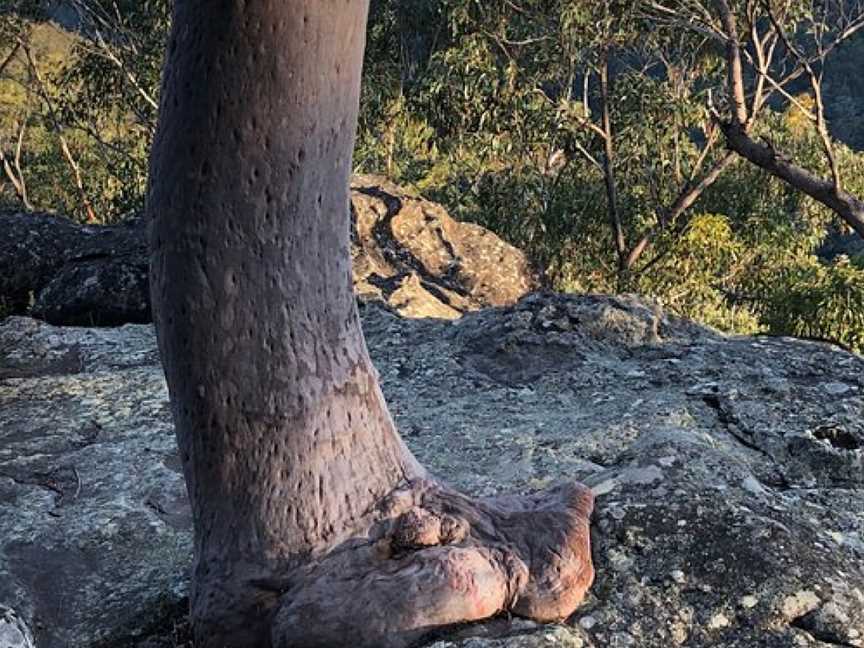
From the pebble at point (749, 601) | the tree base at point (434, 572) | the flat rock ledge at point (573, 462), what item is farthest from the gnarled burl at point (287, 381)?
the pebble at point (749, 601)

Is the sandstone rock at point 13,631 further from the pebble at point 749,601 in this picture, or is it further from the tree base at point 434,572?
the pebble at point 749,601

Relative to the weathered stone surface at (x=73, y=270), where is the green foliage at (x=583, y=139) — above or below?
above

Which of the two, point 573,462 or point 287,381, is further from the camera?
point 573,462

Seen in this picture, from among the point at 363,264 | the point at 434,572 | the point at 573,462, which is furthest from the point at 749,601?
the point at 363,264

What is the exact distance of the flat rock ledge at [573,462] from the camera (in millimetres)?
2207

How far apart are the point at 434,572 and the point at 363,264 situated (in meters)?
6.60

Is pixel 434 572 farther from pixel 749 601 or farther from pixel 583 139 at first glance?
pixel 583 139

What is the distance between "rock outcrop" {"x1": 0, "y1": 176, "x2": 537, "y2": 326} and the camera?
6.43 metres

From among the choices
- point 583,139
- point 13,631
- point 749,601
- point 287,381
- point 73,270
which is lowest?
point 13,631

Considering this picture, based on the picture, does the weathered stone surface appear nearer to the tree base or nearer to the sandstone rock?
the sandstone rock

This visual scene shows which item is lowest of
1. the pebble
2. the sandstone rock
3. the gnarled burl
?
the sandstone rock

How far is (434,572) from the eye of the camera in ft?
6.47

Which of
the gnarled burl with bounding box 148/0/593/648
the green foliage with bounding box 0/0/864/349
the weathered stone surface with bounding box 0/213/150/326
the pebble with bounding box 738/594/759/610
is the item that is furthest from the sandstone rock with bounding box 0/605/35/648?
the green foliage with bounding box 0/0/864/349

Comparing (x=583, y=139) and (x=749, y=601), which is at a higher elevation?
(x=583, y=139)
